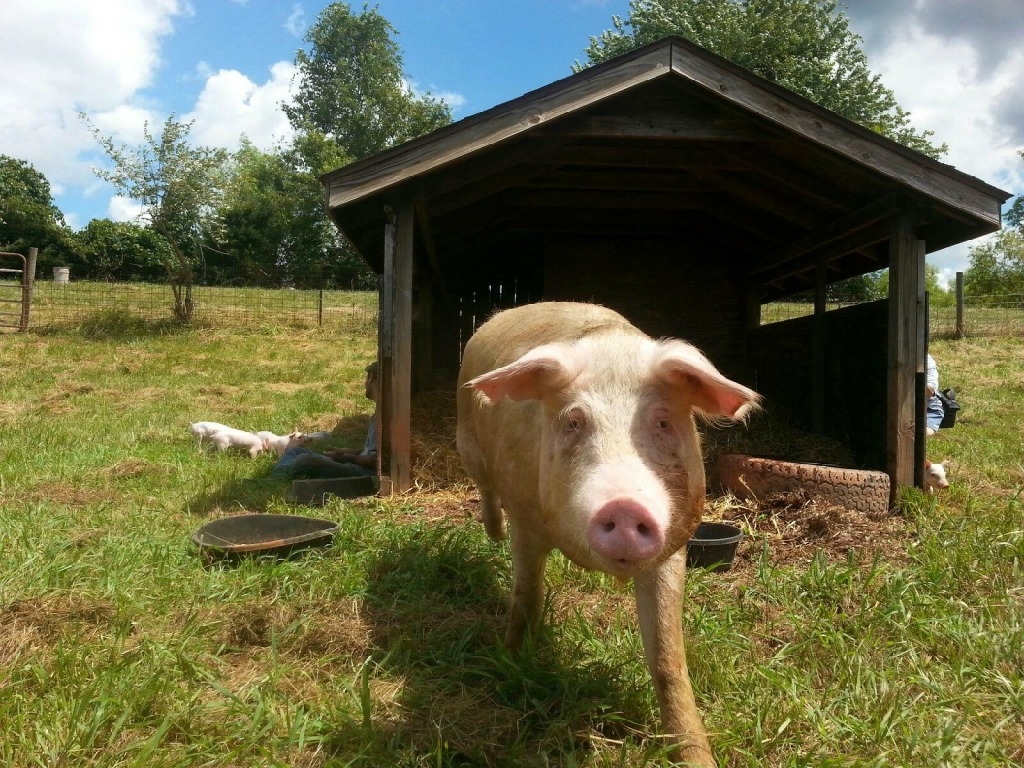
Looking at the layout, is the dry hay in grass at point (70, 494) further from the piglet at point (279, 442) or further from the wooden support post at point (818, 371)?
the wooden support post at point (818, 371)

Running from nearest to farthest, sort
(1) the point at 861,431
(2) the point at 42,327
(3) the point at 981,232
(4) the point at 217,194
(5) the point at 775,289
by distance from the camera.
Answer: (3) the point at 981,232 → (1) the point at 861,431 → (5) the point at 775,289 → (2) the point at 42,327 → (4) the point at 217,194

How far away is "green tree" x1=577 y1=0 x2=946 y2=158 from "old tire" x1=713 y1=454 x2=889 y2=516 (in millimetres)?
28721

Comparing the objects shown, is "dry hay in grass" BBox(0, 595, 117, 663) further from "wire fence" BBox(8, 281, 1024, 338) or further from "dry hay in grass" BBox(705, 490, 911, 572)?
"wire fence" BBox(8, 281, 1024, 338)

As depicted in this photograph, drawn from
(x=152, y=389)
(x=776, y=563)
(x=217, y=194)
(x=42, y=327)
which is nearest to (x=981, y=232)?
(x=776, y=563)

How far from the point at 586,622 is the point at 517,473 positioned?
0.83 meters

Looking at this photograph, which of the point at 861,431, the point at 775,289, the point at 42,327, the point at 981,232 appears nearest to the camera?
the point at 981,232

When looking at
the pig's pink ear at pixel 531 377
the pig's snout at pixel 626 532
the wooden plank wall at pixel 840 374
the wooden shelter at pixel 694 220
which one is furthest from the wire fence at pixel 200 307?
the pig's snout at pixel 626 532

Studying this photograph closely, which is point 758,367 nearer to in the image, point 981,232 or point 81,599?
point 981,232

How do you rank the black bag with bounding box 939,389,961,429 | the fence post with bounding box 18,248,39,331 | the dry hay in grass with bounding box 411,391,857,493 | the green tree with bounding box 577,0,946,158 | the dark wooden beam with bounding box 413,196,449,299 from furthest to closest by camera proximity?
1. the green tree with bounding box 577,0,946,158
2. the fence post with bounding box 18,248,39,331
3. the black bag with bounding box 939,389,961,429
4. the dry hay in grass with bounding box 411,391,857,493
5. the dark wooden beam with bounding box 413,196,449,299

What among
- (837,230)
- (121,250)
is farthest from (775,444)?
(121,250)

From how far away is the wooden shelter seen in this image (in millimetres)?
5188

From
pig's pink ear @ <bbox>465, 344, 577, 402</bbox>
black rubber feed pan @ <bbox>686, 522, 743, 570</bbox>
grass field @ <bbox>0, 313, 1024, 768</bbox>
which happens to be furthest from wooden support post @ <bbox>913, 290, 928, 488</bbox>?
pig's pink ear @ <bbox>465, 344, 577, 402</bbox>

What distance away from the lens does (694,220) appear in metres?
8.61

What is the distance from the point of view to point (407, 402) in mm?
5664
